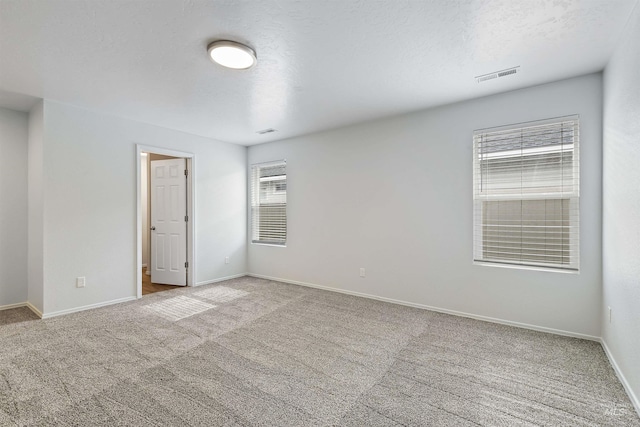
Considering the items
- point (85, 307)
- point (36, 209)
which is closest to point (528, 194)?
point (85, 307)

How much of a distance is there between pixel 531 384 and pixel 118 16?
388 centimetres

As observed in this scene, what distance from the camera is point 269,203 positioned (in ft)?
18.4

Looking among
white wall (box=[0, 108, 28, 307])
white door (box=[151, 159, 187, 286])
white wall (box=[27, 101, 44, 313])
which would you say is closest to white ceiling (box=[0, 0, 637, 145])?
white wall (box=[27, 101, 44, 313])

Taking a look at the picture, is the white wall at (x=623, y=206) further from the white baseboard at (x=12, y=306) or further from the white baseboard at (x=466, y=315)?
the white baseboard at (x=12, y=306)

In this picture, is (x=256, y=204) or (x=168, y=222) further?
(x=256, y=204)

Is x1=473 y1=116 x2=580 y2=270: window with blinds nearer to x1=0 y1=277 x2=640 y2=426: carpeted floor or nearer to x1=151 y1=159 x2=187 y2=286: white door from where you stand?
x1=0 y1=277 x2=640 y2=426: carpeted floor

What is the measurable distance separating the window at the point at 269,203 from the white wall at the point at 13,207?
3.22 m

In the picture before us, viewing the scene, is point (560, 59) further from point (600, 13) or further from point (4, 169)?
point (4, 169)

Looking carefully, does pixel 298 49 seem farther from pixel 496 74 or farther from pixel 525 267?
pixel 525 267

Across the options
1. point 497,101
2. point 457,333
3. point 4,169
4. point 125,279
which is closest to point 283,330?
point 457,333

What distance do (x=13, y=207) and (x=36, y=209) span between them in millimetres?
559

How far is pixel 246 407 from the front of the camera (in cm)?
190

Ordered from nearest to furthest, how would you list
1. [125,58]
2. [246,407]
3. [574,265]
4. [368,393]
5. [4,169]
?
[246,407] < [368,393] < [125,58] < [574,265] < [4,169]

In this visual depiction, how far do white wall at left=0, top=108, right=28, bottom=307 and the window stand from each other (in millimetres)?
3219
